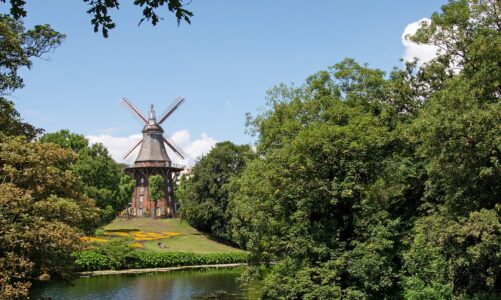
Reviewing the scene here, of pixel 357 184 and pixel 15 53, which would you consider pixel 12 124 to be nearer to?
pixel 15 53

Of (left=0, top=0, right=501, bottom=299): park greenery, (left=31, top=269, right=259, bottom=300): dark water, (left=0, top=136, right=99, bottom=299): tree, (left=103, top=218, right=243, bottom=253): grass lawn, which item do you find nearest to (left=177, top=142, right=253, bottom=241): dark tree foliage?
(left=103, top=218, right=243, bottom=253): grass lawn

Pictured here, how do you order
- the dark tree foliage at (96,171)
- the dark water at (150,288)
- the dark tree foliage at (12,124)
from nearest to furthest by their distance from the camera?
A: the dark tree foliage at (12,124) < the dark water at (150,288) < the dark tree foliage at (96,171)

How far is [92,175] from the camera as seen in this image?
204 ft

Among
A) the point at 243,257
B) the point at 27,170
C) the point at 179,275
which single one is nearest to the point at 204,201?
the point at 243,257

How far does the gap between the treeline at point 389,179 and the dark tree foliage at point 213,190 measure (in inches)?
1287

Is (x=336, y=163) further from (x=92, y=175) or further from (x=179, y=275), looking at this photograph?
(x=92, y=175)

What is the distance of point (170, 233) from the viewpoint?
64.8 meters

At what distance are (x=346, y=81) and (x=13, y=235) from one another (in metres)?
17.7

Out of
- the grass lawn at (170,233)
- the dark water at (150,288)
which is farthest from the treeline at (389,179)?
the grass lawn at (170,233)

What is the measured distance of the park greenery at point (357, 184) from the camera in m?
18.1

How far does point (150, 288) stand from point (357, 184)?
1738 centimetres

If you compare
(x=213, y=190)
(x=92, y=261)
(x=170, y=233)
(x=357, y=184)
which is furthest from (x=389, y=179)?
(x=170, y=233)

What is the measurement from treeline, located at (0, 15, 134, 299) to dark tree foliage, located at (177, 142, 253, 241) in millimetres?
39289

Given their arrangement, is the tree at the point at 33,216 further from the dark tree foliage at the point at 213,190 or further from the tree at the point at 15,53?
the dark tree foliage at the point at 213,190
